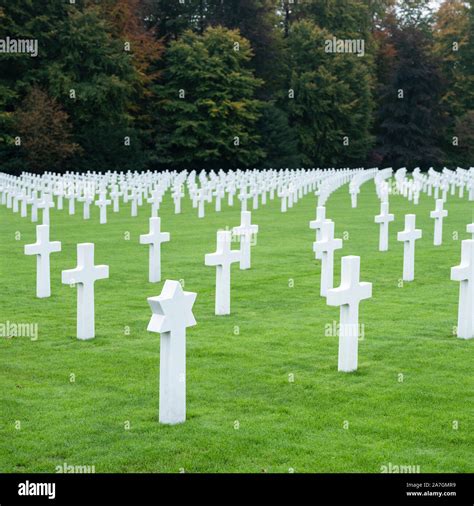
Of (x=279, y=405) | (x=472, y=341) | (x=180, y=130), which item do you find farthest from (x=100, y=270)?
(x=180, y=130)

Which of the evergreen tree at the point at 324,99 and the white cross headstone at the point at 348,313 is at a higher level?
the evergreen tree at the point at 324,99

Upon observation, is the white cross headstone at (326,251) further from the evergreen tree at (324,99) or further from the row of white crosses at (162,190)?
the evergreen tree at (324,99)

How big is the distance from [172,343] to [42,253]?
236 inches

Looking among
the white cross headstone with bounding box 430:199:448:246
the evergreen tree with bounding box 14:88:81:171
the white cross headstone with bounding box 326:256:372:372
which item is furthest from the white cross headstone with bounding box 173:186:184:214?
the evergreen tree with bounding box 14:88:81:171

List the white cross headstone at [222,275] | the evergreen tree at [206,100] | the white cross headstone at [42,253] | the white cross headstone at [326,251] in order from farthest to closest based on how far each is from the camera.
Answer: the evergreen tree at [206,100], the white cross headstone at [326,251], the white cross headstone at [42,253], the white cross headstone at [222,275]

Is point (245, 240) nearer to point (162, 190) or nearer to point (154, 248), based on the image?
point (154, 248)

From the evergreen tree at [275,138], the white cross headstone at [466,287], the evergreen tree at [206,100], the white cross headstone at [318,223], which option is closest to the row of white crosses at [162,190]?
the white cross headstone at [318,223]

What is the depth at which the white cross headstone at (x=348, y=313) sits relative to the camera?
8.62 m

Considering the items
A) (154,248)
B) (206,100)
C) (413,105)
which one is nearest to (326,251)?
(154,248)

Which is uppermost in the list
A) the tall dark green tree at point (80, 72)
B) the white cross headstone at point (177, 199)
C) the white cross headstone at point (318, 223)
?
the tall dark green tree at point (80, 72)

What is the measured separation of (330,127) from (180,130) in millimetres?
14519

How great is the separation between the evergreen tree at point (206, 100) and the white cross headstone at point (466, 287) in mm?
49477

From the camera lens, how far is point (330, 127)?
2729 inches

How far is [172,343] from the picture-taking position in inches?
276
